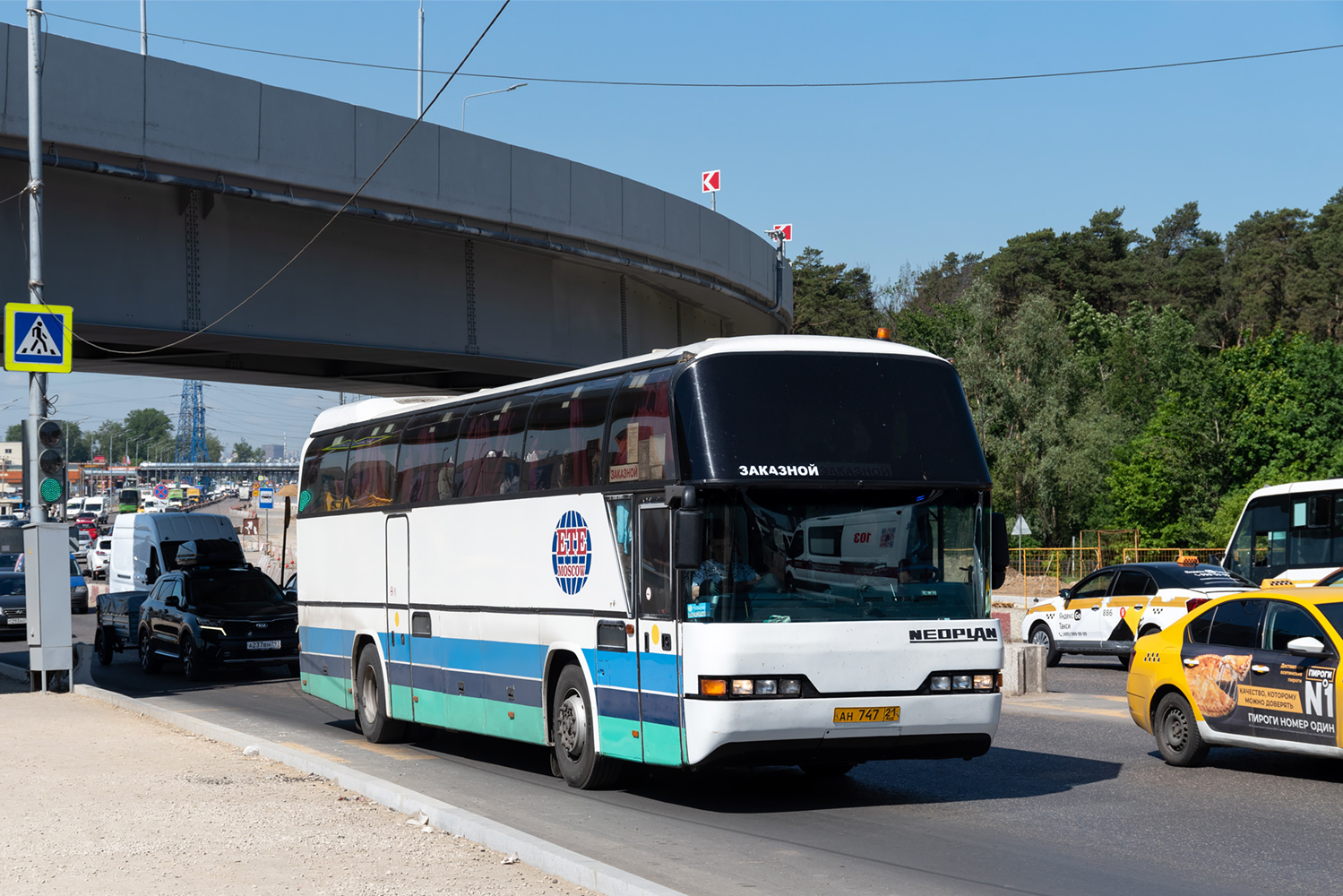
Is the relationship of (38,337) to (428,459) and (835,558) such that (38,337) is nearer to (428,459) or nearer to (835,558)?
(428,459)

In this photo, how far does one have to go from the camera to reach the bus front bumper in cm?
966

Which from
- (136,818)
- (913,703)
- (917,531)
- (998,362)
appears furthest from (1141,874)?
(998,362)

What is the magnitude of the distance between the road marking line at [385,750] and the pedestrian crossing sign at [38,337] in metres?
6.75

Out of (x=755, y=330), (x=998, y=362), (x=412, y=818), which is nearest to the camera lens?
(x=412, y=818)

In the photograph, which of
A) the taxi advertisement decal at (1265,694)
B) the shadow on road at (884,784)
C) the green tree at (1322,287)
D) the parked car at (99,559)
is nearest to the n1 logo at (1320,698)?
the taxi advertisement decal at (1265,694)

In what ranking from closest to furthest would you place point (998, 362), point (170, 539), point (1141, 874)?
point (1141, 874), point (170, 539), point (998, 362)

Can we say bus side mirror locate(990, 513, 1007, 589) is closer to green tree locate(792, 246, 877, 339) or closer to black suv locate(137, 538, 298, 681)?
black suv locate(137, 538, 298, 681)

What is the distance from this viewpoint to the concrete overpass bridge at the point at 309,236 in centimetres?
1814

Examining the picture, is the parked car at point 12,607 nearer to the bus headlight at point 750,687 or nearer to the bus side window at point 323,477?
the bus side window at point 323,477

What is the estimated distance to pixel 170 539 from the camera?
36719mm

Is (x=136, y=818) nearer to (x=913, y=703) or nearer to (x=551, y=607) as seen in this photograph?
(x=551, y=607)

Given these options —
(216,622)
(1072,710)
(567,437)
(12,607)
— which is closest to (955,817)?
(567,437)

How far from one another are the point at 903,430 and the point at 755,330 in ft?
77.3

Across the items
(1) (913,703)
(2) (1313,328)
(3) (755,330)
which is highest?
(2) (1313,328)
